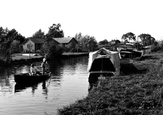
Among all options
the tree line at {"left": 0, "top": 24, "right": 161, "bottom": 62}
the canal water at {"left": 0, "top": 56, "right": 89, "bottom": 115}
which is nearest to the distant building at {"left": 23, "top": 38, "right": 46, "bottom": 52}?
the tree line at {"left": 0, "top": 24, "right": 161, "bottom": 62}

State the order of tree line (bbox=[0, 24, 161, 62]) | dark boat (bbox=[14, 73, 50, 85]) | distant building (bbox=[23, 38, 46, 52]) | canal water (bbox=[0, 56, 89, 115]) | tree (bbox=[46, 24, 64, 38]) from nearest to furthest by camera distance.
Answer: canal water (bbox=[0, 56, 89, 115]) → dark boat (bbox=[14, 73, 50, 85]) → tree line (bbox=[0, 24, 161, 62]) → distant building (bbox=[23, 38, 46, 52]) → tree (bbox=[46, 24, 64, 38])

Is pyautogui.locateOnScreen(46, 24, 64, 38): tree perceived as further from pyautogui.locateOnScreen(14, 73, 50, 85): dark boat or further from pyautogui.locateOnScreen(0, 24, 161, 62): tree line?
pyautogui.locateOnScreen(14, 73, 50, 85): dark boat

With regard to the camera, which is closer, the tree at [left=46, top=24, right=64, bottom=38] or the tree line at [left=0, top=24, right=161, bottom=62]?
the tree line at [left=0, top=24, right=161, bottom=62]

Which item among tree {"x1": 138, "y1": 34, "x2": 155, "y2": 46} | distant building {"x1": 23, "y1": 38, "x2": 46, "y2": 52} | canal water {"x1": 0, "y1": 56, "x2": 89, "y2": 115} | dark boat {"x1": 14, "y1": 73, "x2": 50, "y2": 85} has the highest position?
tree {"x1": 138, "y1": 34, "x2": 155, "y2": 46}

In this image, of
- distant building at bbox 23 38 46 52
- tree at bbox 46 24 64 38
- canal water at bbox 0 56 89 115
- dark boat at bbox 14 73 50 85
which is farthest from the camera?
tree at bbox 46 24 64 38

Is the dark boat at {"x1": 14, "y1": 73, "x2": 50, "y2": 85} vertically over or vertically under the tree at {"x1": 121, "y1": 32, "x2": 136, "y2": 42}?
under

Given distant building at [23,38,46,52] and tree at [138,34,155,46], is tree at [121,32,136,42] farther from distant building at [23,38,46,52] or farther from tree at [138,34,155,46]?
distant building at [23,38,46,52]

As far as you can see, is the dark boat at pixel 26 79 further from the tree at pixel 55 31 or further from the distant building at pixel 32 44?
the tree at pixel 55 31

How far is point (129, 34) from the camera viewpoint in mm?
169625

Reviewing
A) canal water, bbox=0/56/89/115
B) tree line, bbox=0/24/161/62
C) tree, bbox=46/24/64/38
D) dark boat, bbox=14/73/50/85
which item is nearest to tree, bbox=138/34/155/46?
tree line, bbox=0/24/161/62

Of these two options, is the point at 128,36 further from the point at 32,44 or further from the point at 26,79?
the point at 26,79

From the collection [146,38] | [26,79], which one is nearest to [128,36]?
[146,38]

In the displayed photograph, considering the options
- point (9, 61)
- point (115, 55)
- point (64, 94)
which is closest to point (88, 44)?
point (9, 61)

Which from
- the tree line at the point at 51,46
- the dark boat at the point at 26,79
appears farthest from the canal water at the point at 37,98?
the tree line at the point at 51,46
